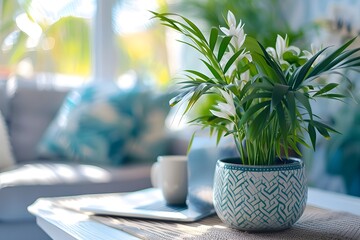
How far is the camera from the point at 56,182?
6.18ft

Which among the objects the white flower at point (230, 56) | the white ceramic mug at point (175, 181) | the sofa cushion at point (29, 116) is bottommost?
the white ceramic mug at point (175, 181)

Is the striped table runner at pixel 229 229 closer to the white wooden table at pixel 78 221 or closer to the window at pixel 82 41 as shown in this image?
the white wooden table at pixel 78 221

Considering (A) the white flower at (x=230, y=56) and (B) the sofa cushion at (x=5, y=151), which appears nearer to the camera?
(A) the white flower at (x=230, y=56)

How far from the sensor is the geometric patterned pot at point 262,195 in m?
0.96

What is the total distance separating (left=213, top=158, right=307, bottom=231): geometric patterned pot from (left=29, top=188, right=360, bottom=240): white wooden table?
0.72 feet

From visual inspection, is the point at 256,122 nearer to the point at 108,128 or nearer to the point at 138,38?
the point at 108,128

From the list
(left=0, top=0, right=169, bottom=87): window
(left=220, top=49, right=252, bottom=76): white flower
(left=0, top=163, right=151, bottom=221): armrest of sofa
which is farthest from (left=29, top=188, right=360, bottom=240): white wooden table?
(left=0, top=0, right=169, bottom=87): window

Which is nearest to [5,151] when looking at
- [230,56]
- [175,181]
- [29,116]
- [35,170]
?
[35,170]

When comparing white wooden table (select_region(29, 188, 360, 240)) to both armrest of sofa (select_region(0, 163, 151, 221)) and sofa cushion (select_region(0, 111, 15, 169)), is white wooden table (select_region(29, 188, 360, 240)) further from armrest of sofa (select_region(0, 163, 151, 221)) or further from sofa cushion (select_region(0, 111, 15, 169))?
sofa cushion (select_region(0, 111, 15, 169))

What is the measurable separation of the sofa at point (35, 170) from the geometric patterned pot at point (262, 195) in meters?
1.04

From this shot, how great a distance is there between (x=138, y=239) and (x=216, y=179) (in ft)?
0.66

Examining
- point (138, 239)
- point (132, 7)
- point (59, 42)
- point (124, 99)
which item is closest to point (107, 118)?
point (124, 99)

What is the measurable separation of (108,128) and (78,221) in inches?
44.2

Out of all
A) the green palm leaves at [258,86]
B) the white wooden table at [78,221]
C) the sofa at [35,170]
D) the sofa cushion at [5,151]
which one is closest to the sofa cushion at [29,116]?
the sofa at [35,170]
